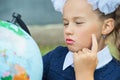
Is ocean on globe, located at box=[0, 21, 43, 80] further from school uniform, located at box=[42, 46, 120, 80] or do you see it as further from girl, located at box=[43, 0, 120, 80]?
school uniform, located at box=[42, 46, 120, 80]

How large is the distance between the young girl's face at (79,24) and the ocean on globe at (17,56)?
0.80ft

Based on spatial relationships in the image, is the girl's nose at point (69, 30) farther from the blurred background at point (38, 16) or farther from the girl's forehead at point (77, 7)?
the blurred background at point (38, 16)

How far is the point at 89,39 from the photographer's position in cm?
321

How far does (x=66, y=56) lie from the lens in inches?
134

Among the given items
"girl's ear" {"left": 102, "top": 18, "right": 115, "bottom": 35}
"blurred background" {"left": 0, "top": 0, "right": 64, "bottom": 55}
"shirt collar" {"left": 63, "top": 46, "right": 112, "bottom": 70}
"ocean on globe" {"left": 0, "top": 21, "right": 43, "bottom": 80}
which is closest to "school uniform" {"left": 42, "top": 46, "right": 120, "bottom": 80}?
"shirt collar" {"left": 63, "top": 46, "right": 112, "bottom": 70}

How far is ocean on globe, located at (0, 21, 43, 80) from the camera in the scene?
114 inches

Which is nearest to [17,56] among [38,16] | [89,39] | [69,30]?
[69,30]

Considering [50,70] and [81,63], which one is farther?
[50,70]

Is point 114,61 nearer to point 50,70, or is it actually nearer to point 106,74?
point 106,74

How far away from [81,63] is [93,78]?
11cm

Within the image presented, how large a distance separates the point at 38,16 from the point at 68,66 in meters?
5.72

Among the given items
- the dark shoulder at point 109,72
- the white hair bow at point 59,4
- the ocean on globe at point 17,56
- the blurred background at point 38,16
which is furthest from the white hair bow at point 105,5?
the blurred background at point 38,16

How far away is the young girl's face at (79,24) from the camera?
3.15 m

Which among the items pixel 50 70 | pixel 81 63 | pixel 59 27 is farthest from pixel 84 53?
pixel 59 27
